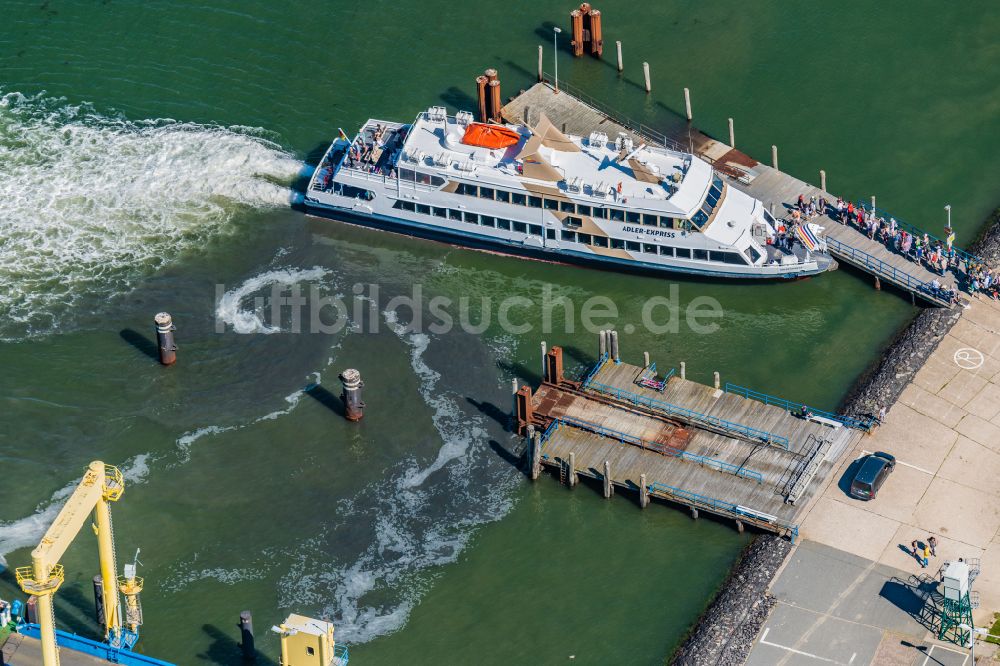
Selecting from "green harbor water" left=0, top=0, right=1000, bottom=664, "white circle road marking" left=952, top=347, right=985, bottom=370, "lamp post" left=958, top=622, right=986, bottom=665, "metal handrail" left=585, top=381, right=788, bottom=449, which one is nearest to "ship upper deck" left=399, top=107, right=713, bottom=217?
"green harbor water" left=0, top=0, right=1000, bottom=664

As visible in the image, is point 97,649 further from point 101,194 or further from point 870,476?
point 870,476

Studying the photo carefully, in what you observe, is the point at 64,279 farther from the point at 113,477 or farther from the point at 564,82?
the point at 564,82

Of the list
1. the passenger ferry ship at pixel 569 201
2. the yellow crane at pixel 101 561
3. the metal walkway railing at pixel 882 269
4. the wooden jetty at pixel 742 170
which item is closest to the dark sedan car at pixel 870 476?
the metal walkway railing at pixel 882 269

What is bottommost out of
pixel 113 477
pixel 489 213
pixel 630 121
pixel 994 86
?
pixel 113 477

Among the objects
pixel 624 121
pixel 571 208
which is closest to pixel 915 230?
pixel 624 121

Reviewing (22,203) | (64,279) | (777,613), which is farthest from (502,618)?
(22,203)

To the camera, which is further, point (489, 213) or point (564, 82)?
point (564, 82)
